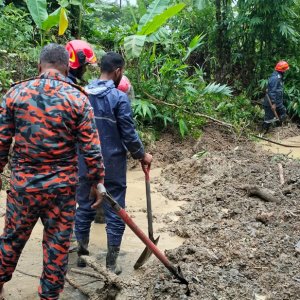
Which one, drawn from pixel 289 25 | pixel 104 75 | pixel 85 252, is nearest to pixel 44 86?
pixel 104 75

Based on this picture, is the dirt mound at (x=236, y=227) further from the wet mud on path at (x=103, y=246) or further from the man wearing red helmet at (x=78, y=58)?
the man wearing red helmet at (x=78, y=58)

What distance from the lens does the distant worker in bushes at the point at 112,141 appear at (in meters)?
3.65

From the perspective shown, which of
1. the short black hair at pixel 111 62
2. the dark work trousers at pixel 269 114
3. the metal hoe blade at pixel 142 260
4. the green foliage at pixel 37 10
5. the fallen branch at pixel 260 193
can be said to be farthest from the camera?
the dark work trousers at pixel 269 114

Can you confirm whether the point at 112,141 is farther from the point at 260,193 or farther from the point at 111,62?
the point at 260,193

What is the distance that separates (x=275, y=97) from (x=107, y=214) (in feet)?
27.9

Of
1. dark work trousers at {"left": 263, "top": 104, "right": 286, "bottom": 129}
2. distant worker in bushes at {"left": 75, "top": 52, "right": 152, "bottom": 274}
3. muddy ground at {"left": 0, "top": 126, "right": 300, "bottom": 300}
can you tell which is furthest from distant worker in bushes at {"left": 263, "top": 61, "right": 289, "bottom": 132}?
distant worker in bushes at {"left": 75, "top": 52, "right": 152, "bottom": 274}

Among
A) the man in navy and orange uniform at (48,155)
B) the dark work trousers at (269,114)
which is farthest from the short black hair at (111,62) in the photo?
the dark work trousers at (269,114)

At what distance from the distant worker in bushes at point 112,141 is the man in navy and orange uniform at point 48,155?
2.53ft

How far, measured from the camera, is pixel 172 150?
28.5 feet

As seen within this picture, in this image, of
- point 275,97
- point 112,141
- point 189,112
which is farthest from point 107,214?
point 275,97

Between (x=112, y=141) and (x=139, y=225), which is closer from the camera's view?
(x=112, y=141)

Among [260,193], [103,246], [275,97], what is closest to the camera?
[103,246]

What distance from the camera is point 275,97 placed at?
37.3 ft

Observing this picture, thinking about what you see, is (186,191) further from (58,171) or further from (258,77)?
(258,77)
